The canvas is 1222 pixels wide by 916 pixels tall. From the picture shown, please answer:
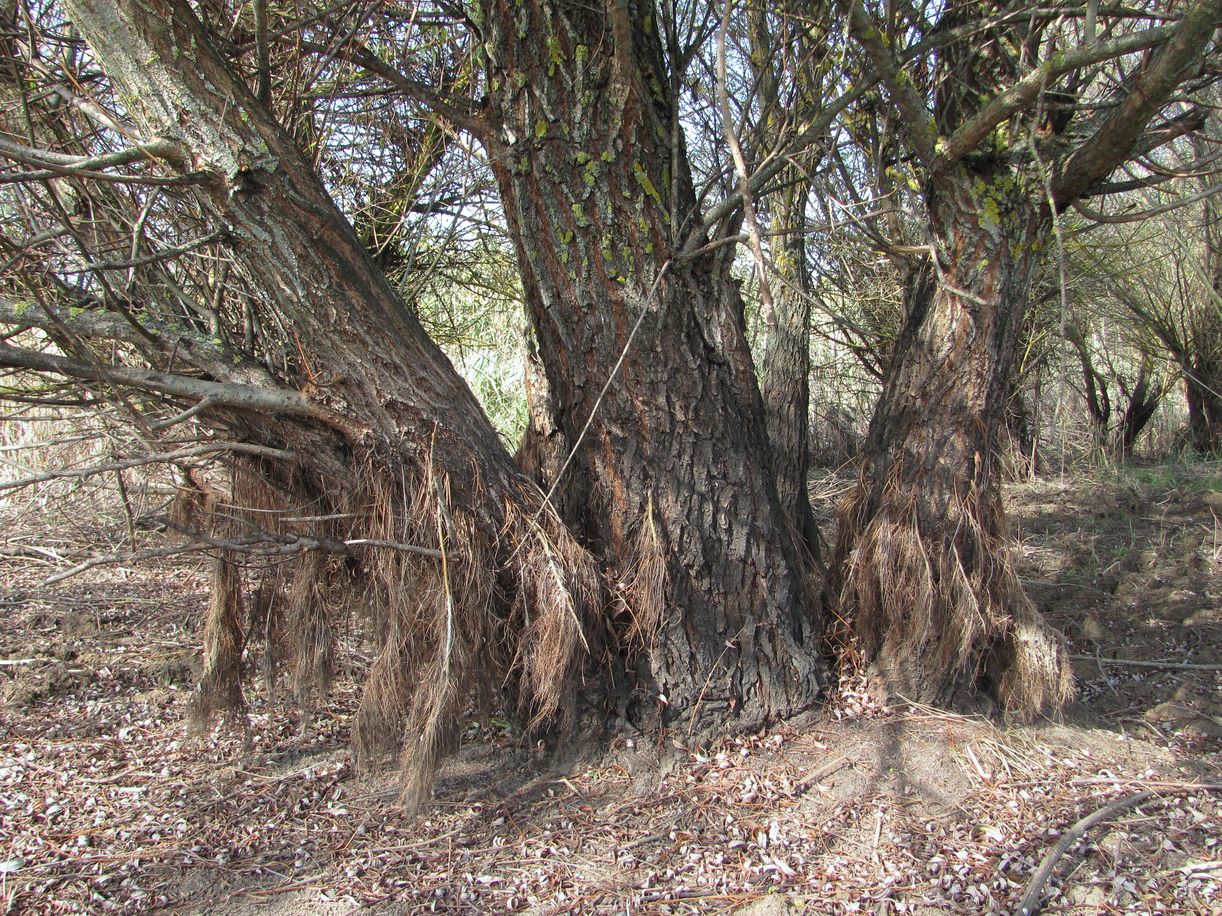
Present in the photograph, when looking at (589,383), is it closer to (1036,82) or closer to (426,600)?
(426,600)

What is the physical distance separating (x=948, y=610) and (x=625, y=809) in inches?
43.3

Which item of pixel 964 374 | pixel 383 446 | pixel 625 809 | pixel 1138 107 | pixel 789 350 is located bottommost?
pixel 625 809

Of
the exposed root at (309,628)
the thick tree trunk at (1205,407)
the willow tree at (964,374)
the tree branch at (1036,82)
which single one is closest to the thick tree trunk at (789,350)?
the willow tree at (964,374)

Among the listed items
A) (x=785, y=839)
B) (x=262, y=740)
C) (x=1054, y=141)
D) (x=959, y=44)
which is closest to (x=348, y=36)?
(x=959, y=44)

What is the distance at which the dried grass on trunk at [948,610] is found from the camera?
2.51 meters

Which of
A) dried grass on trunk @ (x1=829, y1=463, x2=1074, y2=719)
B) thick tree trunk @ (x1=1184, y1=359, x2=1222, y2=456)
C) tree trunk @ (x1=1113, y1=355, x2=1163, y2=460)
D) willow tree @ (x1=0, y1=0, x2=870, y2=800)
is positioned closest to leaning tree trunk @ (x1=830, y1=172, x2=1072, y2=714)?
dried grass on trunk @ (x1=829, y1=463, x2=1074, y2=719)

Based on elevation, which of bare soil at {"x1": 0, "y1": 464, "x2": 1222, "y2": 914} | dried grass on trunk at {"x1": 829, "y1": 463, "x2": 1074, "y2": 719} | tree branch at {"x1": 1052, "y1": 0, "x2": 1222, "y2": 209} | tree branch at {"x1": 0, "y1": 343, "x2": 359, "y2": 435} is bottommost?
bare soil at {"x1": 0, "y1": 464, "x2": 1222, "y2": 914}

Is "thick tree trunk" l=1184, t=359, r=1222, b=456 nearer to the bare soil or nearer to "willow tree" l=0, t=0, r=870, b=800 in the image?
the bare soil

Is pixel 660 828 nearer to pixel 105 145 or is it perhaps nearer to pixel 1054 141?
pixel 1054 141

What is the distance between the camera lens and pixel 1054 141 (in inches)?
92.0

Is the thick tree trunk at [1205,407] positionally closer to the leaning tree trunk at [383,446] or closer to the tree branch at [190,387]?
the leaning tree trunk at [383,446]

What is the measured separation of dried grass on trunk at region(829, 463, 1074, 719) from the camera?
8.23 ft

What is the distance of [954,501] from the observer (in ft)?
8.24

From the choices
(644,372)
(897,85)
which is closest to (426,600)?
(644,372)
